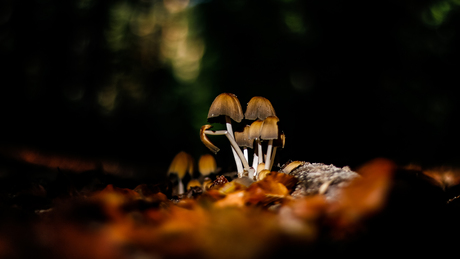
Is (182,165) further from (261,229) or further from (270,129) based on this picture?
(261,229)

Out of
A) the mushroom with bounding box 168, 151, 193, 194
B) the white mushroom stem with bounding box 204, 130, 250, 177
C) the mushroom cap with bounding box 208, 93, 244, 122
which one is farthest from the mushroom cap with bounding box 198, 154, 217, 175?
the mushroom cap with bounding box 208, 93, 244, 122

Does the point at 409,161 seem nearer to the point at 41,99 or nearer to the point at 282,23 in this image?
the point at 282,23

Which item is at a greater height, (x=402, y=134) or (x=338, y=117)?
(x=338, y=117)

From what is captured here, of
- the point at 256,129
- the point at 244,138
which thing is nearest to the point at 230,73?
the point at 244,138

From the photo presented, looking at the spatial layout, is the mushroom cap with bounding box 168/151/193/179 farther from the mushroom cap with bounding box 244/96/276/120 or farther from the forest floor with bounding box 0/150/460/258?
the forest floor with bounding box 0/150/460/258

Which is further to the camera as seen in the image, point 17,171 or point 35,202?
point 17,171

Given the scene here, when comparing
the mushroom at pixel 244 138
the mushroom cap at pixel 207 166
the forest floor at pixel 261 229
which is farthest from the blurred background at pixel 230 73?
the forest floor at pixel 261 229

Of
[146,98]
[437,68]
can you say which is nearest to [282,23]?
[437,68]
